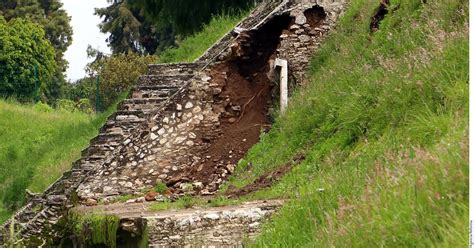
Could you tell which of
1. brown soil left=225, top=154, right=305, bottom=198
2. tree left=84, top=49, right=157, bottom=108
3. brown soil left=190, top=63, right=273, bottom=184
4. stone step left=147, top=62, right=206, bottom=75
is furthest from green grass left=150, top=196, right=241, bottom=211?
tree left=84, top=49, right=157, bottom=108

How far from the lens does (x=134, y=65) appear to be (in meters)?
35.0

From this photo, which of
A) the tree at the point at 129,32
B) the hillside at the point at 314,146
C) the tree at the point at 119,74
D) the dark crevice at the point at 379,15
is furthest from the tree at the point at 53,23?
the dark crevice at the point at 379,15

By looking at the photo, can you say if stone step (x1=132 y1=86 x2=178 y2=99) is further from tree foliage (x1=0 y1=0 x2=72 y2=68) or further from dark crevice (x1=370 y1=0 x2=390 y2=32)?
tree foliage (x1=0 y1=0 x2=72 y2=68)

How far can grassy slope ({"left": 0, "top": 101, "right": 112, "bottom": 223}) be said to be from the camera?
57.8ft

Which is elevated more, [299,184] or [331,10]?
[331,10]

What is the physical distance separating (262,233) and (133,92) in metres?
5.66

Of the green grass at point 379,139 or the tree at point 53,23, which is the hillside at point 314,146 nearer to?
the green grass at point 379,139

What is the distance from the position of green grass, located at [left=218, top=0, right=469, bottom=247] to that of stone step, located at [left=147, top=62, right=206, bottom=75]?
1.60m

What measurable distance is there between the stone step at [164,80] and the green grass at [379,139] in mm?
1563

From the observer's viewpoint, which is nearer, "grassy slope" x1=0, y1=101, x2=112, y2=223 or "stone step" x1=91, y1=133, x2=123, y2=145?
"stone step" x1=91, y1=133, x2=123, y2=145

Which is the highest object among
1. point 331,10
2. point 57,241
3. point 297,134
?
point 331,10

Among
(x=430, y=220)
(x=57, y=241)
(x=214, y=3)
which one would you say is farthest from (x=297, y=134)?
(x=214, y=3)

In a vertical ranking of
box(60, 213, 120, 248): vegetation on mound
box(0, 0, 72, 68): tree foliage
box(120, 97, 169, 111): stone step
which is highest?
box(0, 0, 72, 68): tree foliage

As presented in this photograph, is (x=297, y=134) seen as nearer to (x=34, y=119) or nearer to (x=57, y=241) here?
(x=57, y=241)
